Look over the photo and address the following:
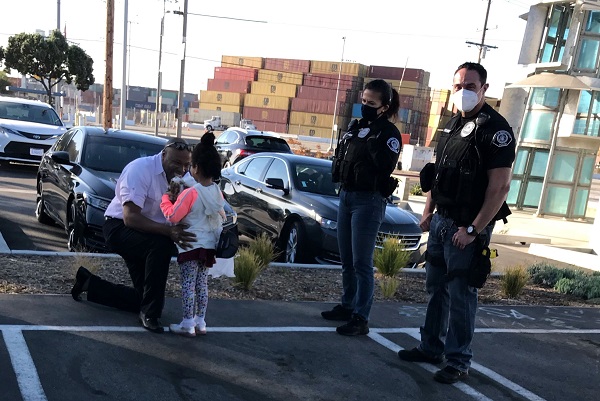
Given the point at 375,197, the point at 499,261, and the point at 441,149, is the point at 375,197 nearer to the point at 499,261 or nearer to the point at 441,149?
the point at 441,149

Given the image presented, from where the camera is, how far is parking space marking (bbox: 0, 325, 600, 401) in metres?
3.27

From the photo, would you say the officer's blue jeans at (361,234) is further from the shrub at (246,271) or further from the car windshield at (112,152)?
the car windshield at (112,152)

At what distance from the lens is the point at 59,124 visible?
15242mm

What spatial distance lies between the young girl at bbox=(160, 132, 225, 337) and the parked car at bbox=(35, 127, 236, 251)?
2.32 metres

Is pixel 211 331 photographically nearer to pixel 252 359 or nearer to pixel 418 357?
pixel 252 359

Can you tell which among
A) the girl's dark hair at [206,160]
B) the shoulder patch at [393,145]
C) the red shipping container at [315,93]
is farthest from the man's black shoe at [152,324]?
the red shipping container at [315,93]

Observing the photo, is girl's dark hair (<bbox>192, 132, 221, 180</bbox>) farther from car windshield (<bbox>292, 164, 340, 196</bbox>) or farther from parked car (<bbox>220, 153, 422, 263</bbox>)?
car windshield (<bbox>292, 164, 340, 196</bbox>)

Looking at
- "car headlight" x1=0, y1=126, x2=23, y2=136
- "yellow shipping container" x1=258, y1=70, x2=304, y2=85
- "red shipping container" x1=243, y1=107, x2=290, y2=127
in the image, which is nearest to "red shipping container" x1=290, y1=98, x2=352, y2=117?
"red shipping container" x1=243, y1=107, x2=290, y2=127

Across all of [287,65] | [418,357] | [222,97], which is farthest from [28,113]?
[222,97]

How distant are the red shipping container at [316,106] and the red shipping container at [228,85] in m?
9.71

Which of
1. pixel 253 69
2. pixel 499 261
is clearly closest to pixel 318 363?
pixel 499 261

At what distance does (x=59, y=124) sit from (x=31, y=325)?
12314mm

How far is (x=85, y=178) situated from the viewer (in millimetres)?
6969

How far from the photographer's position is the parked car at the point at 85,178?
258 inches
